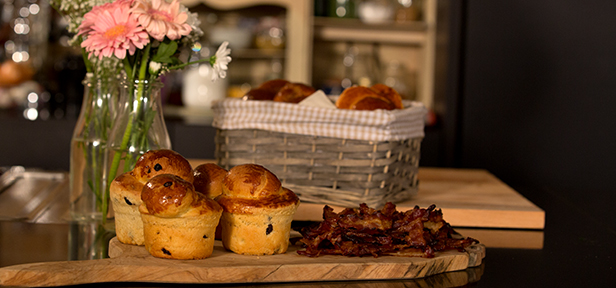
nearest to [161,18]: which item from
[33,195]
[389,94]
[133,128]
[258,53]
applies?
[133,128]

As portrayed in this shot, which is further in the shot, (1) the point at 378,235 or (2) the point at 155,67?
(2) the point at 155,67

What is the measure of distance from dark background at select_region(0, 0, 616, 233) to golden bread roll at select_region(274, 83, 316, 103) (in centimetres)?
105

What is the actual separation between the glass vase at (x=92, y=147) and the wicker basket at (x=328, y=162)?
0.21 m

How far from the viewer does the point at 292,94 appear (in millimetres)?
1076

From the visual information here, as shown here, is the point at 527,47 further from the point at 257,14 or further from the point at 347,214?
the point at 347,214

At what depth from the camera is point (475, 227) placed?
102cm

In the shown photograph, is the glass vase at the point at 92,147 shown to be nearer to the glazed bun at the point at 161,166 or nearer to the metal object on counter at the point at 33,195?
the metal object on counter at the point at 33,195

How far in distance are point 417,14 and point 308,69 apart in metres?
0.57

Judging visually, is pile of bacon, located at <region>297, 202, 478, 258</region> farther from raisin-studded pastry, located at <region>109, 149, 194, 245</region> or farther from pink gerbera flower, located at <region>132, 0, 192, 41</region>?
pink gerbera flower, located at <region>132, 0, 192, 41</region>

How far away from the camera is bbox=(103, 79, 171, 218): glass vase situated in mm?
909

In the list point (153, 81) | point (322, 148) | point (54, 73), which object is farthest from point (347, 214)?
point (54, 73)

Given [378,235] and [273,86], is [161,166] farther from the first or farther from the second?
[273,86]

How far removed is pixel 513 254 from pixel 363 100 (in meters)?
0.35

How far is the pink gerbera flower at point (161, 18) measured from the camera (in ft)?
2.70
